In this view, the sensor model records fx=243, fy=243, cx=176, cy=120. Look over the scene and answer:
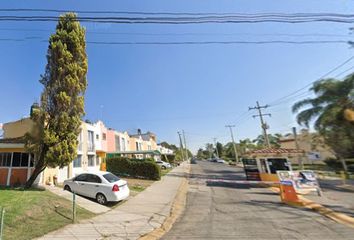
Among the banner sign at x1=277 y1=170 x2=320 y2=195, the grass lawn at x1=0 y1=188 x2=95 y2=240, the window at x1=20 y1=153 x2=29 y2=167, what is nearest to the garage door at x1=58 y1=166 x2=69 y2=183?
the window at x1=20 y1=153 x2=29 y2=167

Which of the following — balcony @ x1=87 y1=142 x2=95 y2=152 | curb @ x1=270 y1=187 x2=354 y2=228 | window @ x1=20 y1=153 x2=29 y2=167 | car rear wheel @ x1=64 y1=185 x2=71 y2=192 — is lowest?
curb @ x1=270 y1=187 x2=354 y2=228

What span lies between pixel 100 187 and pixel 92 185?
2.13ft

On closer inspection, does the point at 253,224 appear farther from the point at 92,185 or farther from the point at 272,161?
the point at 272,161

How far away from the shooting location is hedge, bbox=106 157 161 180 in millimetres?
25750

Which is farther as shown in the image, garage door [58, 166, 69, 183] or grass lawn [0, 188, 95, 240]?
garage door [58, 166, 69, 183]

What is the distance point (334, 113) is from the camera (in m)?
25.2

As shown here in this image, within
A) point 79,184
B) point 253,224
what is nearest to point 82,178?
point 79,184

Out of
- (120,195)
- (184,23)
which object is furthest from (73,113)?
(184,23)

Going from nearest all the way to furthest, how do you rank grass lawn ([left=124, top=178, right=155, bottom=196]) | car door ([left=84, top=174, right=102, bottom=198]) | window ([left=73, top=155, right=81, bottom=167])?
1. car door ([left=84, top=174, right=102, bottom=198])
2. grass lawn ([left=124, top=178, right=155, bottom=196])
3. window ([left=73, top=155, right=81, bottom=167])

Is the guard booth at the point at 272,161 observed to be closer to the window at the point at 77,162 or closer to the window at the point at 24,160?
the window at the point at 77,162

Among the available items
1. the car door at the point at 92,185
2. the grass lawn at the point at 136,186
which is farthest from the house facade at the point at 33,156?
the grass lawn at the point at 136,186

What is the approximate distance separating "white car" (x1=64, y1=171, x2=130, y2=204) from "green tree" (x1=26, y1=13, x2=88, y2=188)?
1.89 meters

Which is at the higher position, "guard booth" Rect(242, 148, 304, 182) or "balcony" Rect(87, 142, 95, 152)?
"balcony" Rect(87, 142, 95, 152)

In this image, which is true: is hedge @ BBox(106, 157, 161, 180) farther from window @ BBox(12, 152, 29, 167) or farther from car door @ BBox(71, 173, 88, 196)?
car door @ BBox(71, 173, 88, 196)
